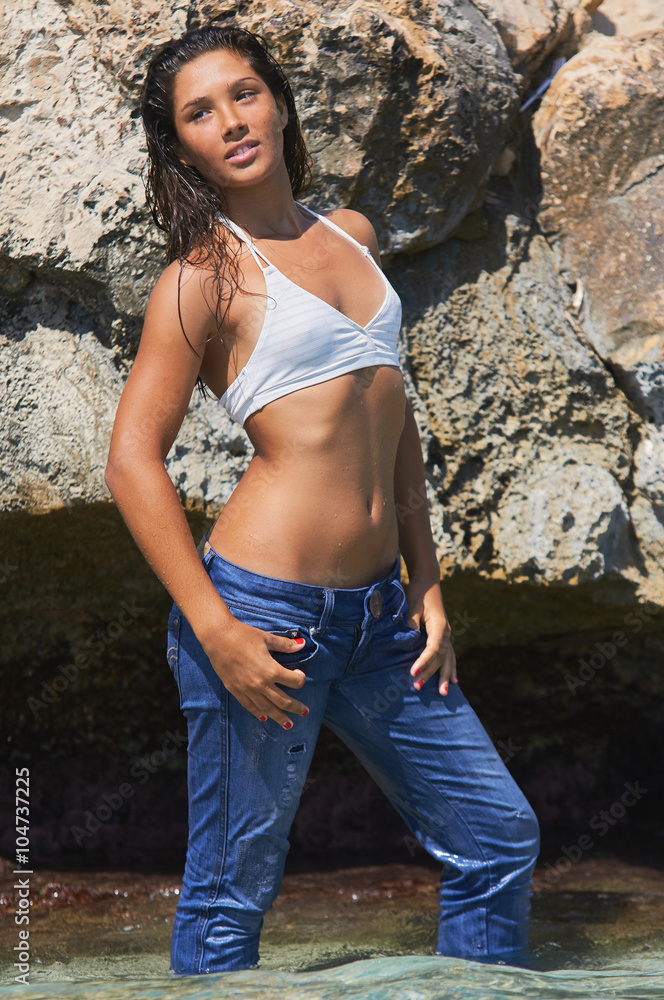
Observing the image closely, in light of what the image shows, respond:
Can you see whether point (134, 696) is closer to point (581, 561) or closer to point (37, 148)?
point (581, 561)

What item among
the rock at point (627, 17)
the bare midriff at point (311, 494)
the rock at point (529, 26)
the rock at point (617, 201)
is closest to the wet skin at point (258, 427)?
the bare midriff at point (311, 494)

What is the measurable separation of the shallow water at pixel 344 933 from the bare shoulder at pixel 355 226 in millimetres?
1394

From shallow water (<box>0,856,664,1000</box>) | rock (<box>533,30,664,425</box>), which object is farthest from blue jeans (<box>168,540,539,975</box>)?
rock (<box>533,30,664,425</box>)

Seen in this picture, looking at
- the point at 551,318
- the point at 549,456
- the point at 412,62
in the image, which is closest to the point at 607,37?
the point at 412,62

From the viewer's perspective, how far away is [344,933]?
2.41 m

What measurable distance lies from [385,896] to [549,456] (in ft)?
4.58

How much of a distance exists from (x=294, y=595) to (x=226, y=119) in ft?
2.88

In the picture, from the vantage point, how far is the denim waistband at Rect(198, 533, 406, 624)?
5.03 ft

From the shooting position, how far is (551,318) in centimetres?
254

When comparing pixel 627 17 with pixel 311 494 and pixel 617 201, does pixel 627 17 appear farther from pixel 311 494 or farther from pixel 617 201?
pixel 311 494

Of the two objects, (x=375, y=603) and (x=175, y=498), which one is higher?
(x=175, y=498)

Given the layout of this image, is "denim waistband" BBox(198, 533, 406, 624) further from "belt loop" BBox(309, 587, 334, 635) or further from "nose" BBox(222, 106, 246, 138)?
"nose" BBox(222, 106, 246, 138)

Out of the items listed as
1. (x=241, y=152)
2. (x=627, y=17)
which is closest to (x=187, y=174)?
(x=241, y=152)

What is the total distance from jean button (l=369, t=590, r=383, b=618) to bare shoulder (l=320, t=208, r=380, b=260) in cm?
75
